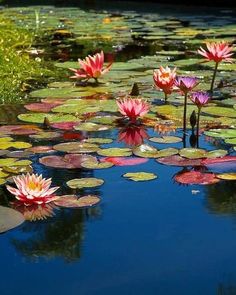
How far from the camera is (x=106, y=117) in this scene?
9.07 feet

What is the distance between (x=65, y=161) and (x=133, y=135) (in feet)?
1.40

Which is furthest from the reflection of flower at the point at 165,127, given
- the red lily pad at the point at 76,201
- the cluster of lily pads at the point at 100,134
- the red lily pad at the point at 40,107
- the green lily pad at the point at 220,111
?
the red lily pad at the point at 76,201

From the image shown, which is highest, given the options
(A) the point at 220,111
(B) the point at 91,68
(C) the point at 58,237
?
(B) the point at 91,68

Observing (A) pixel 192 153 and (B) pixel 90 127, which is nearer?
(A) pixel 192 153

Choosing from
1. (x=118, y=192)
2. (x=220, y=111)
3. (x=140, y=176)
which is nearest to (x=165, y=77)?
(x=220, y=111)

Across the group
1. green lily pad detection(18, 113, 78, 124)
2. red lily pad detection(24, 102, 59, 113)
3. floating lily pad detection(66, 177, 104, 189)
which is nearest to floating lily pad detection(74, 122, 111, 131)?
green lily pad detection(18, 113, 78, 124)

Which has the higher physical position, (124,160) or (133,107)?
(133,107)

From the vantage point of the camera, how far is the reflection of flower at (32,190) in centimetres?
174

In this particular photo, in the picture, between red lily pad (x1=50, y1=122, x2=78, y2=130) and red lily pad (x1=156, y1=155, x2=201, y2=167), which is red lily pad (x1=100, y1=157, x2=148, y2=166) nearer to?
red lily pad (x1=156, y1=155, x2=201, y2=167)

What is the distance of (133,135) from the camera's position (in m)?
2.50

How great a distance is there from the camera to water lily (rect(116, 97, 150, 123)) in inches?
99.4

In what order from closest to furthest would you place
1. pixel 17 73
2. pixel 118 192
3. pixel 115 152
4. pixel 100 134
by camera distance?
1. pixel 118 192
2. pixel 115 152
3. pixel 100 134
4. pixel 17 73

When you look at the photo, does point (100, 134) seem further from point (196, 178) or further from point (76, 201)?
point (76, 201)

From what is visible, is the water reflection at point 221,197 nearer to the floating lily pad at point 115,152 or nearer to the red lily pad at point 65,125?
the floating lily pad at point 115,152
